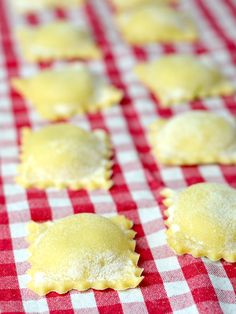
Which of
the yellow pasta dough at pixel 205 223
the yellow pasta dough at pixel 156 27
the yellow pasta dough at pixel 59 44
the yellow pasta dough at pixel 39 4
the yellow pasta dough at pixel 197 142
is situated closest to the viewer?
the yellow pasta dough at pixel 205 223

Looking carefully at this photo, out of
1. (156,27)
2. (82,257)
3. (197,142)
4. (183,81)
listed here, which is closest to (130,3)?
(156,27)

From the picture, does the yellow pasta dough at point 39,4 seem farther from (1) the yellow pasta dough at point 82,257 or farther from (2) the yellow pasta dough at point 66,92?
(1) the yellow pasta dough at point 82,257

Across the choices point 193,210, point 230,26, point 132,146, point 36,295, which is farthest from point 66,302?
point 230,26

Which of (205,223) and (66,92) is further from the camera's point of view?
(66,92)

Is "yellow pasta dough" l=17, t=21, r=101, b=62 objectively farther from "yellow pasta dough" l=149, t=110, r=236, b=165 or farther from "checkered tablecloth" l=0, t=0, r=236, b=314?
"yellow pasta dough" l=149, t=110, r=236, b=165

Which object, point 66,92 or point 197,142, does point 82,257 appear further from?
point 66,92

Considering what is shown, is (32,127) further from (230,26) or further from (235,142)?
(230,26)

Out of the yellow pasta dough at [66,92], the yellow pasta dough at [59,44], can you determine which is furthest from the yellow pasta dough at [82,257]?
the yellow pasta dough at [59,44]
